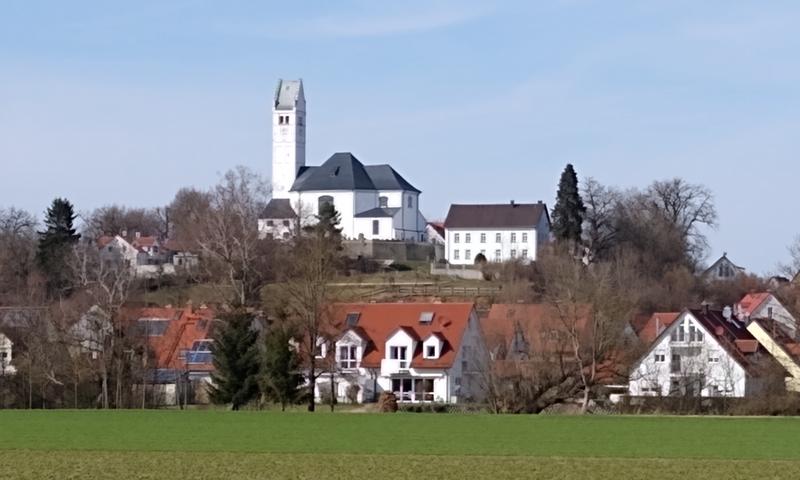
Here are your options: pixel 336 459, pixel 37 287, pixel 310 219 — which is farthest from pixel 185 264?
pixel 336 459

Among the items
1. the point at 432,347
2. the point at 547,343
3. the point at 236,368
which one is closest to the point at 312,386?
the point at 236,368

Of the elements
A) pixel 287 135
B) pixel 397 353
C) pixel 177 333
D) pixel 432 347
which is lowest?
pixel 397 353

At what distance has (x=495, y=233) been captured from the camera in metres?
131

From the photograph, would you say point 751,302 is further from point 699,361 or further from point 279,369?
point 279,369

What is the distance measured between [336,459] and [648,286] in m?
78.6

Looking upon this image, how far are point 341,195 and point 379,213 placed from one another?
14.3 feet

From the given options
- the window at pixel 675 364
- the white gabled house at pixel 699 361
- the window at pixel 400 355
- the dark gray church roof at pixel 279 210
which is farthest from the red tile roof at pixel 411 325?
the dark gray church roof at pixel 279 210

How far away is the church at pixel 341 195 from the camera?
130500mm

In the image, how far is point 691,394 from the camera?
64.2 metres

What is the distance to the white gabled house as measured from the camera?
222 feet

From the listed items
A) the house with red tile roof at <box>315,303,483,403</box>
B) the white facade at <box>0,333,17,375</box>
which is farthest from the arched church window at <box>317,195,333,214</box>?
the white facade at <box>0,333,17,375</box>

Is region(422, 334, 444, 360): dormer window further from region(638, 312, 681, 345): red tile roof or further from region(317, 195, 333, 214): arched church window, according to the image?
region(317, 195, 333, 214): arched church window

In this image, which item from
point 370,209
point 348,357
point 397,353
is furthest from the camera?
point 370,209

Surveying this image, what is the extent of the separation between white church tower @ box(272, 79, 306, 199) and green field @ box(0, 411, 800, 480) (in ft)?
296
